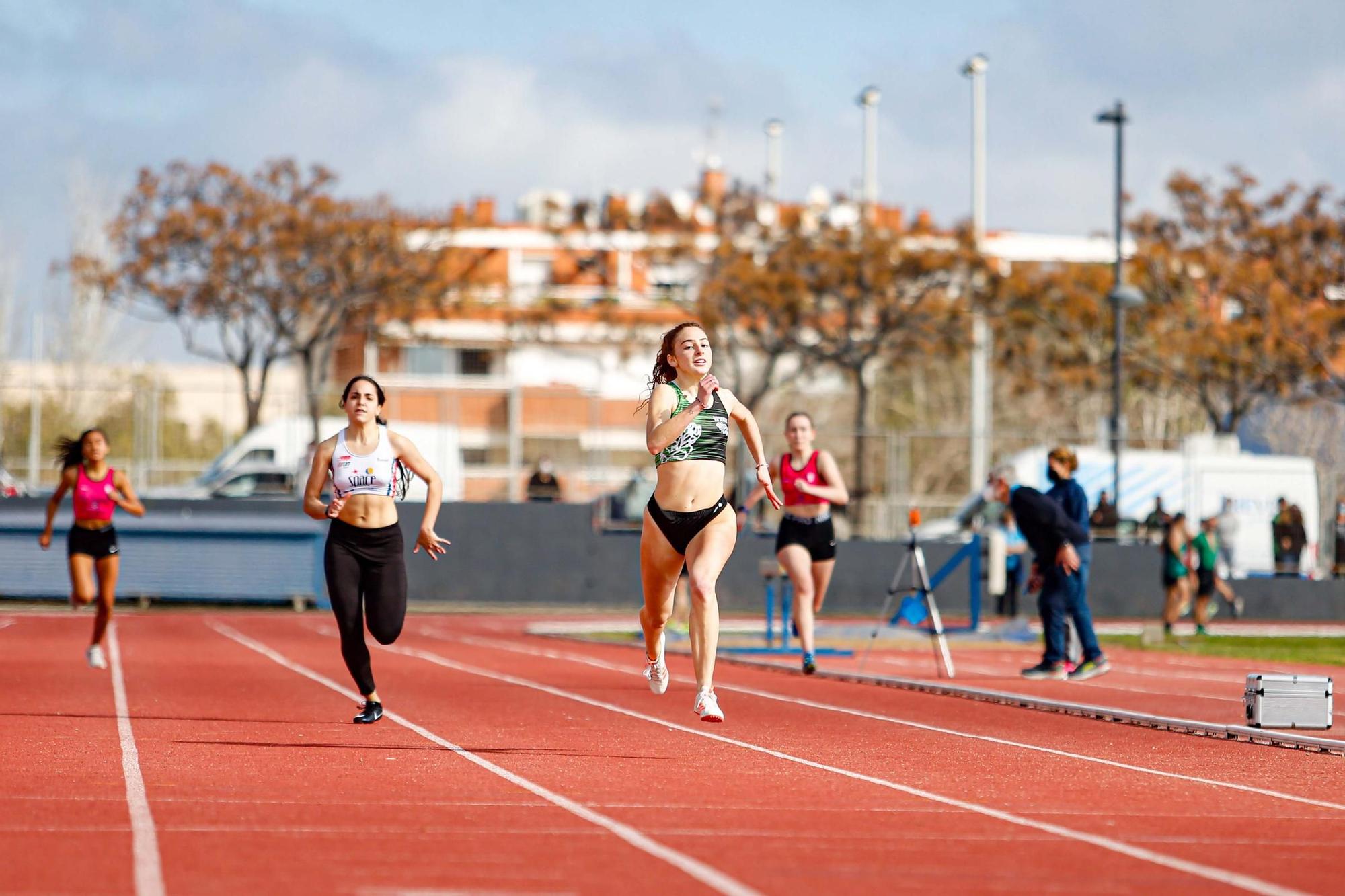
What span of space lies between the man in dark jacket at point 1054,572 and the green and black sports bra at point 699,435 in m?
7.14

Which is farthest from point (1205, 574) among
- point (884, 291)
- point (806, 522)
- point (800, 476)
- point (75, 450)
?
point (884, 291)

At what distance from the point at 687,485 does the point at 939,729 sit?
3028 mm

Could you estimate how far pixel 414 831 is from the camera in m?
7.06

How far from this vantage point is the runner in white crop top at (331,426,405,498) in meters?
11.0

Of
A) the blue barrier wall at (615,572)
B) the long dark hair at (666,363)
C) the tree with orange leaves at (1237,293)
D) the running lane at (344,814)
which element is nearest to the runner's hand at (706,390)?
the long dark hair at (666,363)

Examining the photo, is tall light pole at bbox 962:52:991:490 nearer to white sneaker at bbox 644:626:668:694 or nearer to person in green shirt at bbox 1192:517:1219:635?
person in green shirt at bbox 1192:517:1219:635

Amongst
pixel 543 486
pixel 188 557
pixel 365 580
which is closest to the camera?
pixel 365 580

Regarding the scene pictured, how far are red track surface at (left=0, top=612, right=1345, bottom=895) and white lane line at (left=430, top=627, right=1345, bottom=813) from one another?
0.04 meters

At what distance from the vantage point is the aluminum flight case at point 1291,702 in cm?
1184

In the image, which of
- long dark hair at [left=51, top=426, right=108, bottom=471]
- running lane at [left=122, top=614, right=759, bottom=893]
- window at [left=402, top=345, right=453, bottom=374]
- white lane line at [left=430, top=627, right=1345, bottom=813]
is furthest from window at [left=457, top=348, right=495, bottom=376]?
running lane at [left=122, top=614, right=759, bottom=893]

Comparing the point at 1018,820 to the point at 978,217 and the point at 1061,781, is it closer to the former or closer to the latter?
the point at 1061,781

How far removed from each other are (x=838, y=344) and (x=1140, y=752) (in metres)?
35.4

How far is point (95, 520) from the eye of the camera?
1543 cm

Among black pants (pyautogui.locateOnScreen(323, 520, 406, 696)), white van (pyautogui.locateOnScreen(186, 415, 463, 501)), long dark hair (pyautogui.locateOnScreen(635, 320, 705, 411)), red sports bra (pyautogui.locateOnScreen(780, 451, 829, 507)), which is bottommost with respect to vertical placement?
black pants (pyautogui.locateOnScreen(323, 520, 406, 696))
